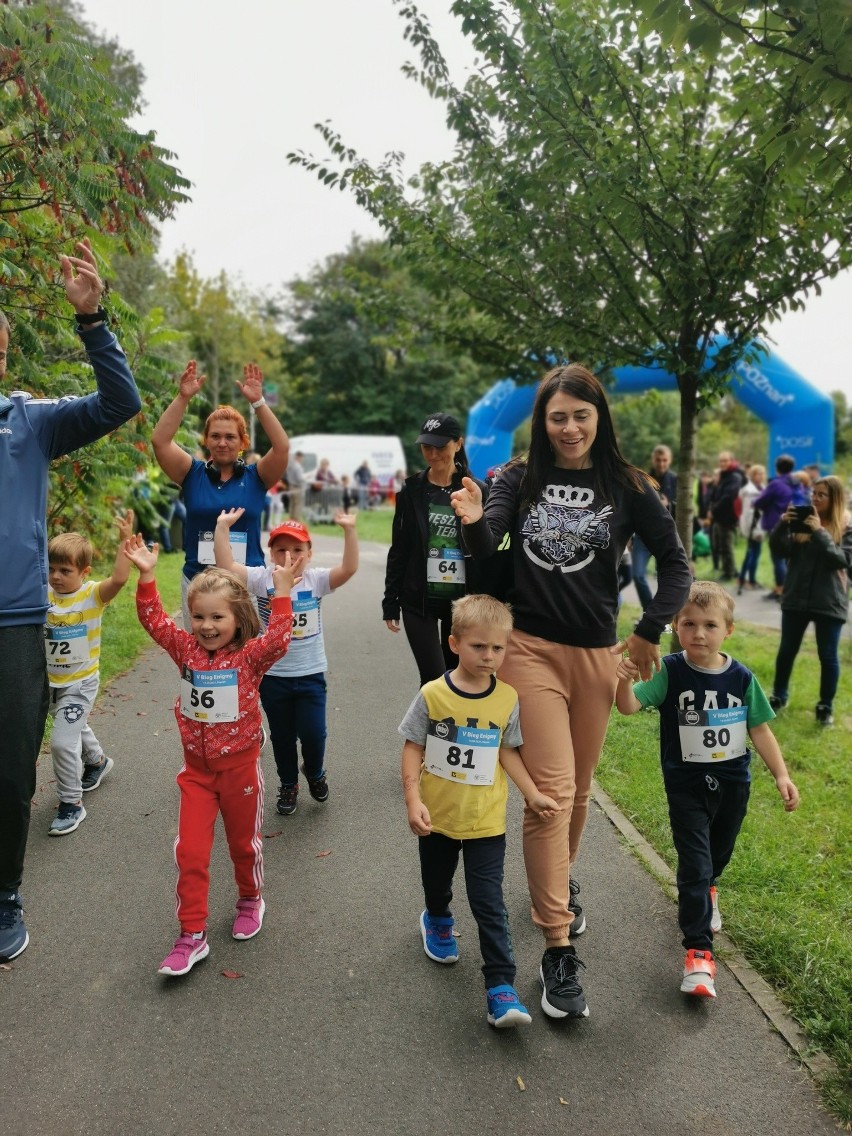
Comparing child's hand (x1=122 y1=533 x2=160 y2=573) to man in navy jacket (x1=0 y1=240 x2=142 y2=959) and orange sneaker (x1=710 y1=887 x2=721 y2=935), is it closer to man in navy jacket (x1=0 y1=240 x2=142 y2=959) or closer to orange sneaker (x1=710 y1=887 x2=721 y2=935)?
man in navy jacket (x1=0 y1=240 x2=142 y2=959)

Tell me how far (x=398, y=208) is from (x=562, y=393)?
6.17 metres

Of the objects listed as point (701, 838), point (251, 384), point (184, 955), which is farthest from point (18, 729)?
point (701, 838)

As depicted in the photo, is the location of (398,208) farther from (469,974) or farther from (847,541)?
(469,974)

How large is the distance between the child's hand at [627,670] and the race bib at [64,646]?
283 cm

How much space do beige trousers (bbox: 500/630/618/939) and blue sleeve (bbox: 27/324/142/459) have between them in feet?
5.55

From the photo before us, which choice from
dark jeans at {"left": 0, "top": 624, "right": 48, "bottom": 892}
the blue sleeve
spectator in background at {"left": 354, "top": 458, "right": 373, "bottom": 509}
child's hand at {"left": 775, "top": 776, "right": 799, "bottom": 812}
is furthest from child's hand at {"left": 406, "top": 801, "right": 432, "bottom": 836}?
spectator in background at {"left": 354, "top": 458, "right": 373, "bottom": 509}

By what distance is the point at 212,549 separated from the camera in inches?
174

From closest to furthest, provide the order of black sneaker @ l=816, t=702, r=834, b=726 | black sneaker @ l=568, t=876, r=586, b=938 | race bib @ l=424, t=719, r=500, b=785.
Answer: race bib @ l=424, t=719, r=500, b=785 → black sneaker @ l=568, t=876, r=586, b=938 → black sneaker @ l=816, t=702, r=834, b=726

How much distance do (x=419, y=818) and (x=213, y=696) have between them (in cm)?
96

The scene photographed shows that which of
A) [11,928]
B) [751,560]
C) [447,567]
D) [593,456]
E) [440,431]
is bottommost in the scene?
[11,928]

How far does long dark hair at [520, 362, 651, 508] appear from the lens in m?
3.06

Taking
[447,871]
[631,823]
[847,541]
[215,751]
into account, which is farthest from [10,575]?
[847,541]

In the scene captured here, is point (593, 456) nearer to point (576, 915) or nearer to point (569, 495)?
point (569, 495)

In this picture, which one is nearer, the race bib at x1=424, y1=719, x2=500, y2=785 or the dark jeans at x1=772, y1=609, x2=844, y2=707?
the race bib at x1=424, y1=719, x2=500, y2=785
